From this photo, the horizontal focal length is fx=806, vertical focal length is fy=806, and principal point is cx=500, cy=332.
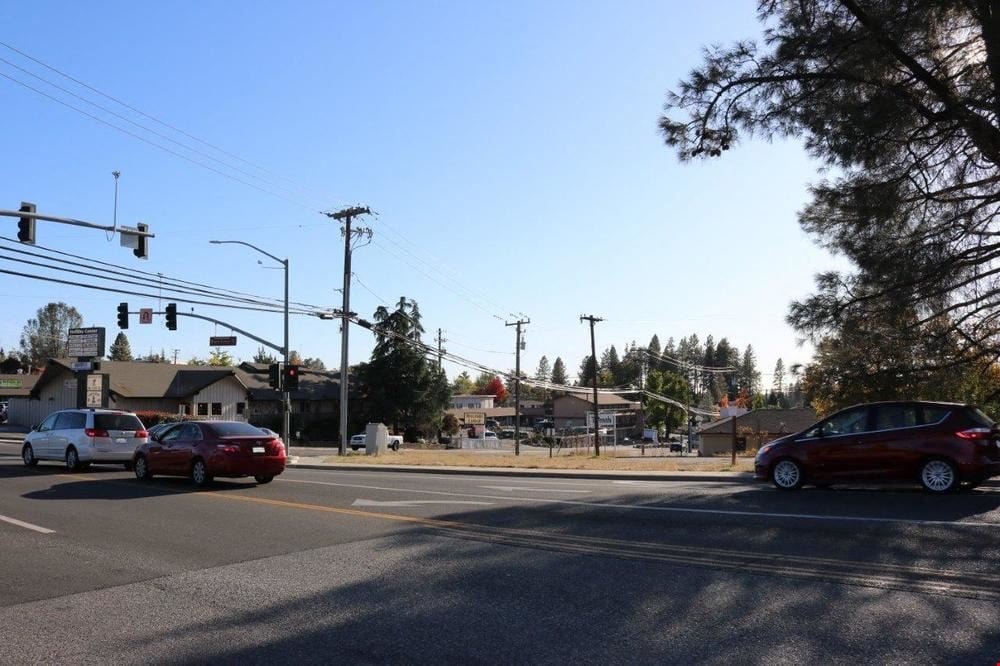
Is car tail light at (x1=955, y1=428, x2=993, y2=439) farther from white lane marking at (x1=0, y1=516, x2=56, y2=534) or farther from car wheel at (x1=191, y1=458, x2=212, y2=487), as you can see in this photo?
car wheel at (x1=191, y1=458, x2=212, y2=487)

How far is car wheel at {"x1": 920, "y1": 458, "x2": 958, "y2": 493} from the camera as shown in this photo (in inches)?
492

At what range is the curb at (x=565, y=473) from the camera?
18297 mm

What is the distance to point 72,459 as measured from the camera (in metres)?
20.9

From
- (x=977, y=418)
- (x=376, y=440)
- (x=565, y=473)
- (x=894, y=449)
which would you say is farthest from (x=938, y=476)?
(x=376, y=440)

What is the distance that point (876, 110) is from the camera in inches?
506

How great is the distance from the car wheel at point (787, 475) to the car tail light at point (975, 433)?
261 centimetres

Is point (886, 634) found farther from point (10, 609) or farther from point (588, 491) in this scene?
point (588, 491)

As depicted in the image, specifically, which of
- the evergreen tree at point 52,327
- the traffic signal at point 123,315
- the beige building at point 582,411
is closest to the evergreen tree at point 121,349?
the evergreen tree at point 52,327

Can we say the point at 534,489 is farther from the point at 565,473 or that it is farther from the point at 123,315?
the point at 123,315

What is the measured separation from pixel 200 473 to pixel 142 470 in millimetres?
2436

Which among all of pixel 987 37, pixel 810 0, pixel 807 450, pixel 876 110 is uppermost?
pixel 810 0

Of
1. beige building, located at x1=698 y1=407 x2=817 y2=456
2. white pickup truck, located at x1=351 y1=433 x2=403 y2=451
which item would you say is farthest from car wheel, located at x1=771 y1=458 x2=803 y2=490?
beige building, located at x1=698 y1=407 x2=817 y2=456

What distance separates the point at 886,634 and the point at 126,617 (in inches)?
235

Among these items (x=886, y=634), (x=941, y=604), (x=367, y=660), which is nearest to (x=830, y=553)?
(x=941, y=604)
